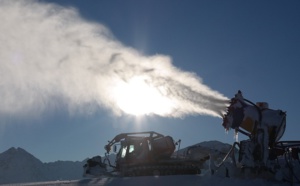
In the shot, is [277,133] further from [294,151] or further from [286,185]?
[286,185]

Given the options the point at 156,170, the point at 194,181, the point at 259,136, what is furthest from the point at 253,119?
the point at 156,170

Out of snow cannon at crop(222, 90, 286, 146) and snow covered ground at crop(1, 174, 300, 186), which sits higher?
snow cannon at crop(222, 90, 286, 146)

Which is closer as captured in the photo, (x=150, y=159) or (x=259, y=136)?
(x=259, y=136)

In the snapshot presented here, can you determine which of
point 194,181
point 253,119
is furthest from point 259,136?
point 194,181

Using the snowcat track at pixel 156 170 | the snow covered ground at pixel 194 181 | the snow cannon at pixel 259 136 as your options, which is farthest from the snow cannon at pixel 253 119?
the snowcat track at pixel 156 170

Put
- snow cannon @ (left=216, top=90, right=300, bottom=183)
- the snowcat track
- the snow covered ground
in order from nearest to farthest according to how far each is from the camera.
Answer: the snow covered ground
snow cannon @ (left=216, top=90, right=300, bottom=183)
the snowcat track

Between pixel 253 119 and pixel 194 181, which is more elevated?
pixel 253 119

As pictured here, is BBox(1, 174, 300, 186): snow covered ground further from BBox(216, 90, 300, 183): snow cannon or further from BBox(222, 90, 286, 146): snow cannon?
BBox(222, 90, 286, 146): snow cannon

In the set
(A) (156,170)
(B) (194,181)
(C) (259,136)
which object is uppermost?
(C) (259,136)

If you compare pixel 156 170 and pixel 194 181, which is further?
pixel 156 170

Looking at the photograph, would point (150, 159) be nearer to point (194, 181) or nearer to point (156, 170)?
point (156, 170)

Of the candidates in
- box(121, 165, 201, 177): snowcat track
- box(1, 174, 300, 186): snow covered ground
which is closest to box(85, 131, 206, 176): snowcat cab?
box(121, 165, 201, 177): snowcat track

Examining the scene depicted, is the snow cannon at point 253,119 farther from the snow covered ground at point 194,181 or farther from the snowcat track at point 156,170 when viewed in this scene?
the snowcat track at point 156,170

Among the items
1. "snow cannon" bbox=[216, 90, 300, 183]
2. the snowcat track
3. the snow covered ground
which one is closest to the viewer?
→ the snow covered ground
